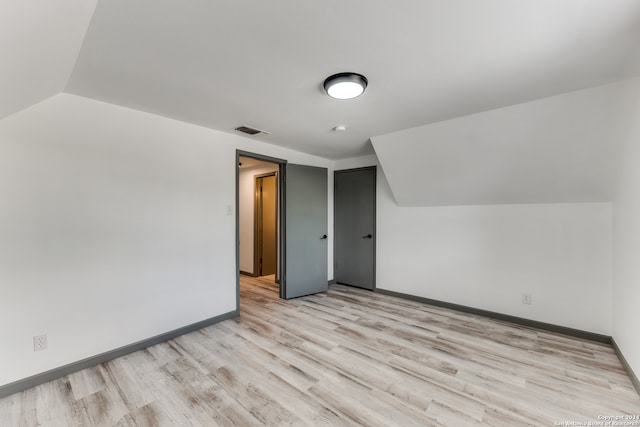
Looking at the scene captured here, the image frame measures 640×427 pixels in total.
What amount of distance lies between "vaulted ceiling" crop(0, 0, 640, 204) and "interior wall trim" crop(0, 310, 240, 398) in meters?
2.02

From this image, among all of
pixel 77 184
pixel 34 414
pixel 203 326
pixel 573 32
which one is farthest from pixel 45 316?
pixel 573 32

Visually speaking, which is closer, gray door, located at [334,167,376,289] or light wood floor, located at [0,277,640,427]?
light wood floor, located at [0,277,640,427]

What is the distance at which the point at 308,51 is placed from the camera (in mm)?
1705

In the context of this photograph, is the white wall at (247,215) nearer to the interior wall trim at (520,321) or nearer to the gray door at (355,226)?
the gray door at (355,226)

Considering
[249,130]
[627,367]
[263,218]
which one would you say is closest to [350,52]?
[249,130]

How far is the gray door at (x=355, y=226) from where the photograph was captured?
4582 millimetres

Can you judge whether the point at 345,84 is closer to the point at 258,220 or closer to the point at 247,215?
the point at 258,220

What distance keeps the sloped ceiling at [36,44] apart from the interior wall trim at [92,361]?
1.98 metres

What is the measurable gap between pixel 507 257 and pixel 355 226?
2246mm

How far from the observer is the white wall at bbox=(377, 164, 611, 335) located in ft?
9.27

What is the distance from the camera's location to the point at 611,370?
7.39 ft

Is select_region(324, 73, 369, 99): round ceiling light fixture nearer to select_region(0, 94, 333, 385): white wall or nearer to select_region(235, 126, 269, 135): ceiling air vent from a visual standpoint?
select_region(235, 126, 269, 135): ceiling air vent

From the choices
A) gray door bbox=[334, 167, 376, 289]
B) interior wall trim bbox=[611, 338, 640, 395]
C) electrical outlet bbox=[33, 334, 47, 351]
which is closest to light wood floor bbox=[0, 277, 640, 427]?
interior wall trim bbox=[611, 338, 640, 395]

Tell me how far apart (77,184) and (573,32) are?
3.68 meters
